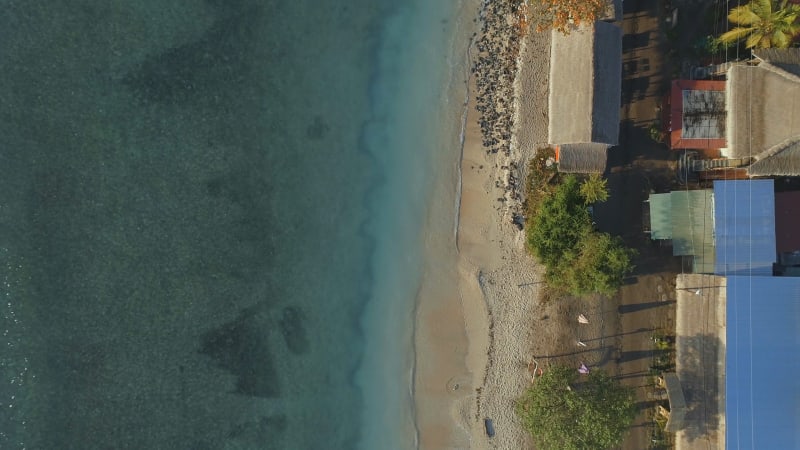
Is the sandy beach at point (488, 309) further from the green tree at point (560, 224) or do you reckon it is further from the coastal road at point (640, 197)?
the green tree at point (560, 224)

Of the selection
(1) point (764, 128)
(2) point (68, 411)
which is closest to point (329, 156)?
(2) point (68, 411)

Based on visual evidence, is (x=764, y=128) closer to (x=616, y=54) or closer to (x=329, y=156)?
(x=616, y=54)

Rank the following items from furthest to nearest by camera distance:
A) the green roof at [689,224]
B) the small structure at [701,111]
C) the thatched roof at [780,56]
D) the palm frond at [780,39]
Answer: the green roof at [689,224] < the small structure at [701,111] < the thatched roof at [780,56] < the palm frond at [780,39]

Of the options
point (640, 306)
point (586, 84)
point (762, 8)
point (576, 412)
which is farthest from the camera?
point (640, 306)

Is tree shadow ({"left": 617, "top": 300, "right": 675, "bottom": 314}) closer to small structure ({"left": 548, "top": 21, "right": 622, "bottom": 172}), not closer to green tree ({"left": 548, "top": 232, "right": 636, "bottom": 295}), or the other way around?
green tree ({"left": 548, "top": 232, "right": 636, "bottom": 295})

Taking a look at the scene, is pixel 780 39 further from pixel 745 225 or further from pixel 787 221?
pixel 787 221

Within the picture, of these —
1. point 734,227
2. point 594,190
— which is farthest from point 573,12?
point 734,227

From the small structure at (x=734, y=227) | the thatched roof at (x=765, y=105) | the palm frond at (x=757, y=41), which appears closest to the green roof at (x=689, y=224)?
the small structure at (x=734, y=227)

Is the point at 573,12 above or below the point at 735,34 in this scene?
above
